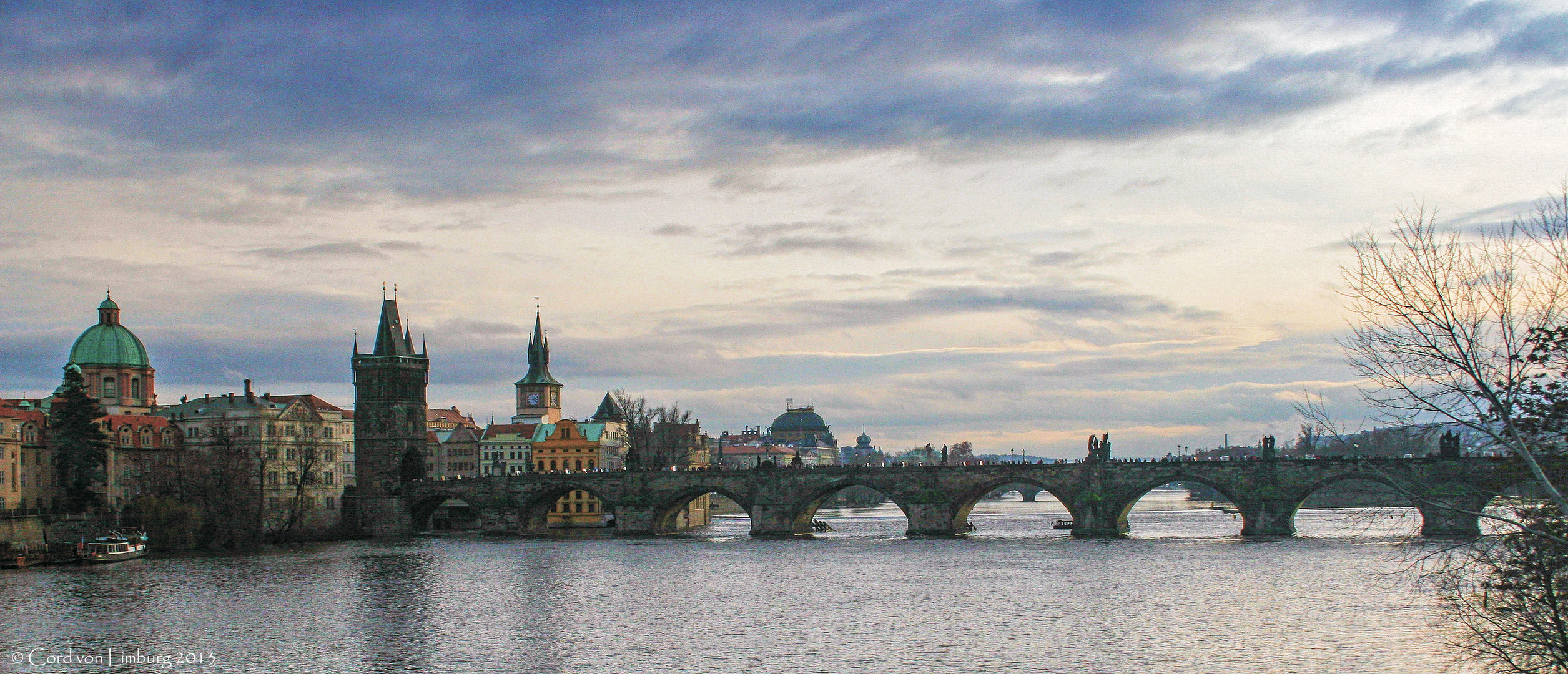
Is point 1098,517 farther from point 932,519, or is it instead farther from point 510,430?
point 510,430

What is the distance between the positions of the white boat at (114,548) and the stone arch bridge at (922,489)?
31.5 metres

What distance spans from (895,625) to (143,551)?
5573cm

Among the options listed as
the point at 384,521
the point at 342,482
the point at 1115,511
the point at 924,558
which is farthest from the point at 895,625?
the point at 342,482

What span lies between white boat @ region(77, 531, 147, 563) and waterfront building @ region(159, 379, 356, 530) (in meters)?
15.7

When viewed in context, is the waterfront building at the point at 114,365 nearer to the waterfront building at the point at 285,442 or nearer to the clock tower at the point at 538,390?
the waterfront building at the point at 285,442

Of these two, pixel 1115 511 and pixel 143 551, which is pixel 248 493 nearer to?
pixel 143 551

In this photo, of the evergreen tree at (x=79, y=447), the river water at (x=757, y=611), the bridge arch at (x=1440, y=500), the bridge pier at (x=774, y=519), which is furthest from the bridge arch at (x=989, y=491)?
the evergreen tree at (x=79, y=447)

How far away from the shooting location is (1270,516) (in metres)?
89.6

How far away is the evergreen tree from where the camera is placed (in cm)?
9056

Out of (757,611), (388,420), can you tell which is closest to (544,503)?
(388,420)

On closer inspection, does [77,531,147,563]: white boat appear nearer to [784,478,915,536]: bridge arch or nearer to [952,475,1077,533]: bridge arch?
[784,478,915,536]: bridge arch

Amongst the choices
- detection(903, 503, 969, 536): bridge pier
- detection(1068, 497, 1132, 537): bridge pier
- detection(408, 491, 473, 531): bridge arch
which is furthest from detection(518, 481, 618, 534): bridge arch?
detection(1068, 497, 1132, 537): bridge pier

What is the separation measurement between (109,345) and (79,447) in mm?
40837

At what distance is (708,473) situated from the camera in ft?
346
